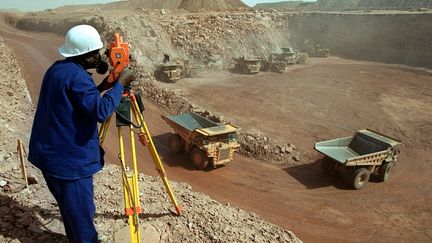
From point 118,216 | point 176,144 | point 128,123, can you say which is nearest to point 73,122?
point 128,123

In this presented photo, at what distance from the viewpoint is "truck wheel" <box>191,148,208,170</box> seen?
33.0 feet

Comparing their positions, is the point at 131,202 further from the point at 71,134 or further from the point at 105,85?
the point at 105,85

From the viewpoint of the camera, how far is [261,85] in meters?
21.6

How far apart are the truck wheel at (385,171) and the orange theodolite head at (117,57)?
950 cm

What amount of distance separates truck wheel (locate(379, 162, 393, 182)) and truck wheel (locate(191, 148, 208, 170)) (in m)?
5.51

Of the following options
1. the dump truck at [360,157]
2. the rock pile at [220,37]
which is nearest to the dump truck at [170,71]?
the rock pile at [220,37]

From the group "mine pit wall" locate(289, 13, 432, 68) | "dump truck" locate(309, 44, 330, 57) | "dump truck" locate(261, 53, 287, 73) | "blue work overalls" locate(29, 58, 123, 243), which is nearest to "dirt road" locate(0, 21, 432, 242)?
"dump truck" locate(261, 53, 287, 73)

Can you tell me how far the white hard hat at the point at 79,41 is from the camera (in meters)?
3.18

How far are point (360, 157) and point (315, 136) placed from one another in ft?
14.1

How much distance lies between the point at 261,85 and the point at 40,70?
12.8 metres

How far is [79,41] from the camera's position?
3182 millimetres

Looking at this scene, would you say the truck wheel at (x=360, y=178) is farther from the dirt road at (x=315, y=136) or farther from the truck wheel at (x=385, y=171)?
the truck wheel at (x=385, y=171)

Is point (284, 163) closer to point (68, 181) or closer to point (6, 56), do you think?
point (68, 181)

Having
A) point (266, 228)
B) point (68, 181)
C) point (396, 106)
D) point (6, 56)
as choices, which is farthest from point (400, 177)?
point (6, 56)
